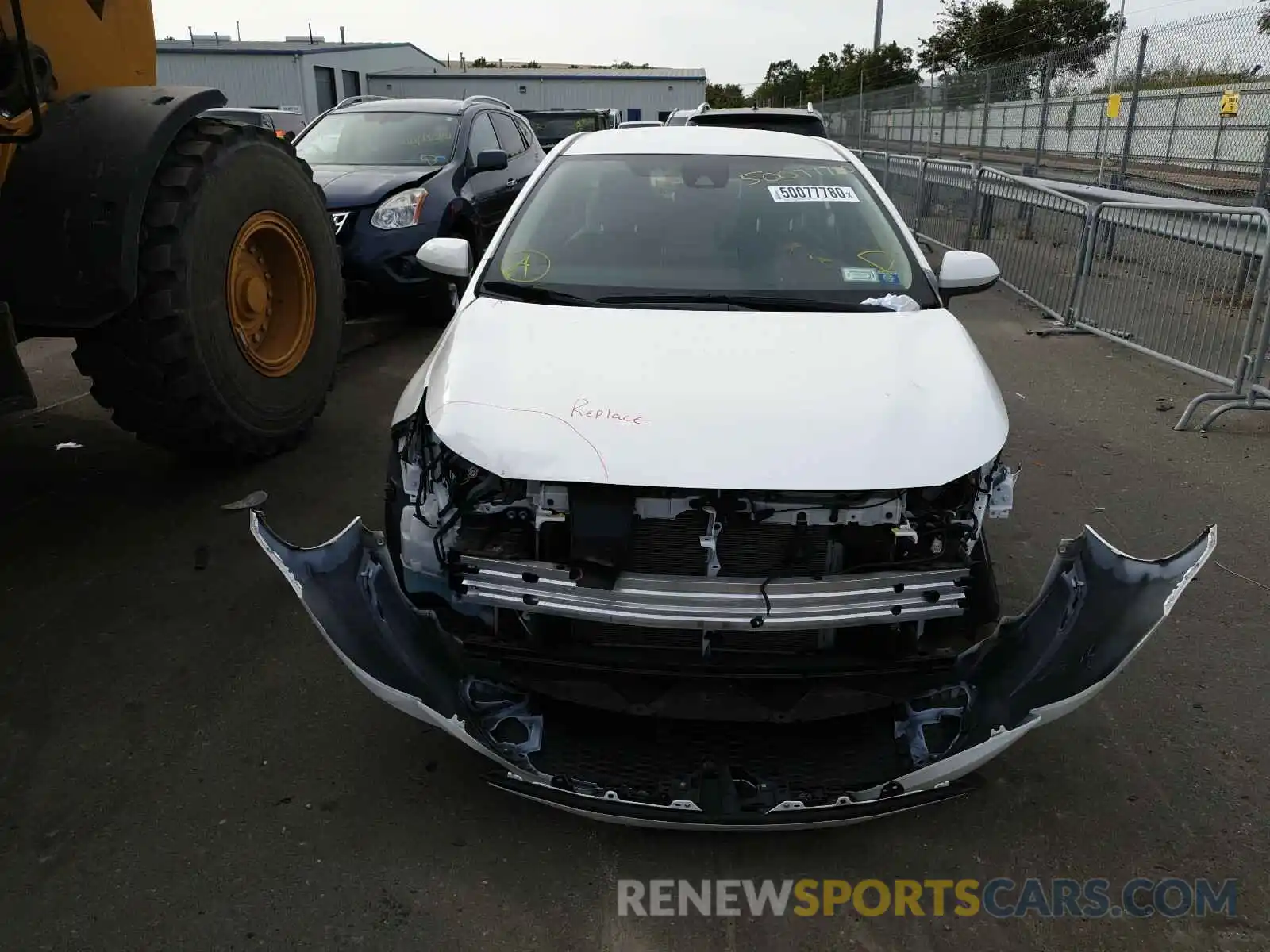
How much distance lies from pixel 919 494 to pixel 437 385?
1.43 meters

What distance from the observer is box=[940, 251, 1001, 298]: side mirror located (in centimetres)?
354

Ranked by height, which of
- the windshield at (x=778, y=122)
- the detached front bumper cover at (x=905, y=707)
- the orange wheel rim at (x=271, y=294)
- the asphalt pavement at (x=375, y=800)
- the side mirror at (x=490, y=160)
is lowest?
the asphalt pavement at (x=375, y=800)

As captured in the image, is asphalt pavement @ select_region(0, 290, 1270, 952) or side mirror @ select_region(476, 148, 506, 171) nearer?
asphalt pavement @ select_region(0, 290, 1270, 952)

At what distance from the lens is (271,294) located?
4.75m

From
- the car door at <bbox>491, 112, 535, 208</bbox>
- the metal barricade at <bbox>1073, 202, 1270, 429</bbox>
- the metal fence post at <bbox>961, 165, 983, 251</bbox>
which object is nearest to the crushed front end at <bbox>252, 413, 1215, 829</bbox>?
the metal barricade at <bbox>1073, 202, 1270, 429</bbox>

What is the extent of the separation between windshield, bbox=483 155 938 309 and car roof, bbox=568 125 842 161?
71 millimetres

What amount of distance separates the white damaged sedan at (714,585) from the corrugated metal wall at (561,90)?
4072 cm

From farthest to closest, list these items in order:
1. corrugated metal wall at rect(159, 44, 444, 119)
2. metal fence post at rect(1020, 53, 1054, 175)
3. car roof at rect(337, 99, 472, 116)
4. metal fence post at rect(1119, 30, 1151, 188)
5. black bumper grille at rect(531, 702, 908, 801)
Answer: corrugated metal wall at rect(159, 44, 444, 119) < metal fence post at rect(1020, 53, 1054, 175) < metal fence post at rect(1119, 30, 1151, 188) < car roof at rect(337, 99, 472, 116) < black bumper grille at rect(531, 702, 908, 801)

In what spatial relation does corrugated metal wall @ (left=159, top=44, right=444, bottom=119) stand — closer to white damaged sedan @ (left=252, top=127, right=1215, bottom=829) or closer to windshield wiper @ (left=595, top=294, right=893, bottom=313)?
windshield wiper @ (left=595, top=294, right=893, bottom=313)

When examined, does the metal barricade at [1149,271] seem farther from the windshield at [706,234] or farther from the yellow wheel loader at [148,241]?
the yellow wheel loader at [148,241]

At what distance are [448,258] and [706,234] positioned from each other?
1.04 metres

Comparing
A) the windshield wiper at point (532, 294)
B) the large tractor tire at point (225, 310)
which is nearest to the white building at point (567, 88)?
the large tractor tire at point (225, 310)

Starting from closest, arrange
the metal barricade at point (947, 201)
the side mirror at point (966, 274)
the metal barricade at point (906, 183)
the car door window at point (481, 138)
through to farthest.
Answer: the side mirror at point (966, 274) → the car door window at point (481, 138) → the metal barricade at point (947, 201) → the metal barricade at point (906, 183)
